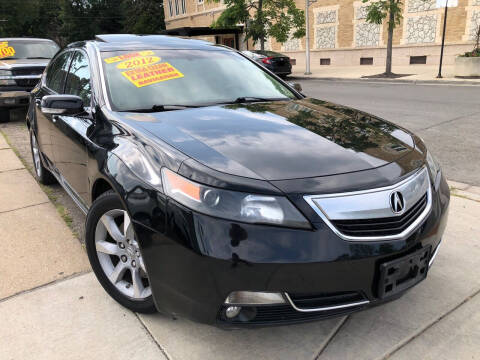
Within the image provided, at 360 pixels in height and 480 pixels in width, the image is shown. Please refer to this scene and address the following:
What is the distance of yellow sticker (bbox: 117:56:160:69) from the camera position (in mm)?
3081

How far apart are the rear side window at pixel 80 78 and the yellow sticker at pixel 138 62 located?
0.28 metres

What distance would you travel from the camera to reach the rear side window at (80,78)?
3082mm

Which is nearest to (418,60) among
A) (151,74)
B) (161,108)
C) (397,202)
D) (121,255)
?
(151,74)

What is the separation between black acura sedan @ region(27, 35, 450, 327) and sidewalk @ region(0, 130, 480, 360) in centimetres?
21

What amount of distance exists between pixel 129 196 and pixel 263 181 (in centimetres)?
69

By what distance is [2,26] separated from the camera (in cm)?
4050

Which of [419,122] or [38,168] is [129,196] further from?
[419,122]

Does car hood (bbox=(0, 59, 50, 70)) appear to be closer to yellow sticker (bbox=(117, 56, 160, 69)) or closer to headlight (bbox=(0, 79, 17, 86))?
headlight (bbox=(0, 79, 17, 86))

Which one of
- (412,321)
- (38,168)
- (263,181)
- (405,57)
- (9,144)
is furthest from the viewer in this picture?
(405,57)

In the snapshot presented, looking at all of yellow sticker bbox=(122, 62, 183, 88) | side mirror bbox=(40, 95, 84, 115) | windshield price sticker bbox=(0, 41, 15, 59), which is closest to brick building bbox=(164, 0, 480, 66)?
windshield price sticker bbox=(0, 41, 15, 59)

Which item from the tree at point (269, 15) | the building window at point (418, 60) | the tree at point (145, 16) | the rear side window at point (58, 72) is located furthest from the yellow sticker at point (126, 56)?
the tree at point (145, 16)

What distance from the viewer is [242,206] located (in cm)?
180

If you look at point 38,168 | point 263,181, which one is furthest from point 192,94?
point 38,168

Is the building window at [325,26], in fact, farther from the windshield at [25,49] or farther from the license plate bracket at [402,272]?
the license plate bracket at [402,272]
